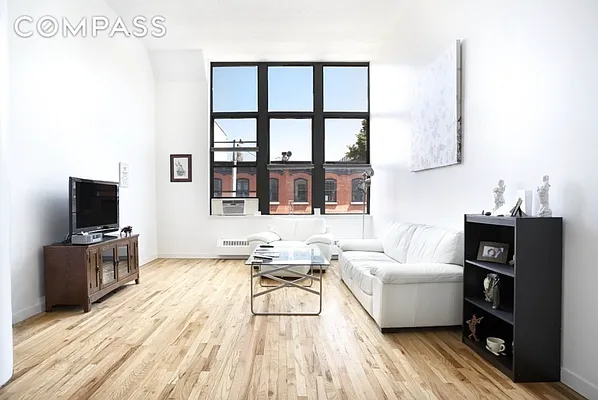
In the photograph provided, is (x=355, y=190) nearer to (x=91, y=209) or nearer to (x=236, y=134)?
(x=236, y=134)

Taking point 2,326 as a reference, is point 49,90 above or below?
above

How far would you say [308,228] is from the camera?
6926mm

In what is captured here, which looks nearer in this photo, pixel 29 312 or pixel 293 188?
pixel 29 312

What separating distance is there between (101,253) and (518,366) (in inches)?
157

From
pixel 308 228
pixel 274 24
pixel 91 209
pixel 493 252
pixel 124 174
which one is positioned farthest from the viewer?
pixel 308 228

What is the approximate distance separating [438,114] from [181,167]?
16.4 feet

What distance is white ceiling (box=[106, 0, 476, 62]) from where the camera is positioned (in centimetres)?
496


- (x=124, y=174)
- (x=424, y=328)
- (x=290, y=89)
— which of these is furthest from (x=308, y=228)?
(x=424, y=328)

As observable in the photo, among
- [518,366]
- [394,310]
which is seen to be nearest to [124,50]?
[394,310]

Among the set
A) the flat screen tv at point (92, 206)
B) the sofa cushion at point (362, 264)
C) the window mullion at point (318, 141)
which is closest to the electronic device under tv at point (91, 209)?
the flat screen tv at point (92, 206)

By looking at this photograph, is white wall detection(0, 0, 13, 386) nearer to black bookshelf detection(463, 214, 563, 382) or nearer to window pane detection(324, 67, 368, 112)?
black bookshelf detection(463, 214, 563, 382)

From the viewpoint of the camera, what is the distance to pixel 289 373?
2656 millimetres

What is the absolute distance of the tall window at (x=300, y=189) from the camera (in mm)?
7898

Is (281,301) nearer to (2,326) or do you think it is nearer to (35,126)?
(2,326)
